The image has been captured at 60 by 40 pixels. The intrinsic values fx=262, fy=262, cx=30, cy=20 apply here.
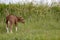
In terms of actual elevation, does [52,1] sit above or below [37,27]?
above

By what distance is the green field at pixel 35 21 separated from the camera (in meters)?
7.49

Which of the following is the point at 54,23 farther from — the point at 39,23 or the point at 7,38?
the point at 7,38

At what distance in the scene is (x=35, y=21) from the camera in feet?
31.5

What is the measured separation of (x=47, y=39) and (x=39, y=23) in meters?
2.27

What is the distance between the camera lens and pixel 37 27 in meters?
8.91

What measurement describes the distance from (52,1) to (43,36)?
11.9 feet

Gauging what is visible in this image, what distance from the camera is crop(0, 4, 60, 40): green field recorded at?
24.6ft

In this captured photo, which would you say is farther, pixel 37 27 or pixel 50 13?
pixel 50 13

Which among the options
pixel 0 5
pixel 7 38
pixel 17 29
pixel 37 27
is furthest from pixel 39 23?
pixel 7 38

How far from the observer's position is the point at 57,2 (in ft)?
35.3

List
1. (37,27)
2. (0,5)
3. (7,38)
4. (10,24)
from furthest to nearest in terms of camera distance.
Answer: (0,5), (37,27), (10,24), (7,38)

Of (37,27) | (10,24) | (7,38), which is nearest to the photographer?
(7,38)

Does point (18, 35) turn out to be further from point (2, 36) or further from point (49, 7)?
point (49, 7)

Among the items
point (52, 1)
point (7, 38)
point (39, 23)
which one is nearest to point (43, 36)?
point (7, 38)
